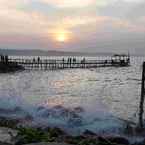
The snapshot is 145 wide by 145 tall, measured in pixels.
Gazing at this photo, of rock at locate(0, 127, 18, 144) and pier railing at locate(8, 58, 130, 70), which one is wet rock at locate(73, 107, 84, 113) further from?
pier railing at locate(8, 58, 130, 70)

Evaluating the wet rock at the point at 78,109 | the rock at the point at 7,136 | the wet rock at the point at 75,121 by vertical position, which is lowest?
the wet rock at the point at 78,109

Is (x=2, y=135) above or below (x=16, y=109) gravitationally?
above

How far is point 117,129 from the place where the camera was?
14984mm

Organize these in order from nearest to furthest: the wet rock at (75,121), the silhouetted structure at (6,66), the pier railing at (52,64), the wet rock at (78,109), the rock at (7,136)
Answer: the rock at (7,136)
the wet rock at (75,121)
the wet rock at (78,109)
the silhouetted structure at (6,66)
the pier railing at (52,64)

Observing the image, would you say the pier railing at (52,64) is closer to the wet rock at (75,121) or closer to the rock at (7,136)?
the wet rock at (75,121)

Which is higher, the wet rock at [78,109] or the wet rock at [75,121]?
the wet rock at [75,121]

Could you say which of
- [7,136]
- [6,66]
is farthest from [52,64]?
[7,136]

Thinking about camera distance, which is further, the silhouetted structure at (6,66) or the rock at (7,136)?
the silhouetted structure at (6,66)

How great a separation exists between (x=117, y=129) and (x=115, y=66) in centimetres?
7106

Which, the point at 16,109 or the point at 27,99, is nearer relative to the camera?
the point at 16,109

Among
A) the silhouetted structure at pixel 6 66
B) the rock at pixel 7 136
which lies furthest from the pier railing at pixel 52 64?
the rock at pixel 7 136

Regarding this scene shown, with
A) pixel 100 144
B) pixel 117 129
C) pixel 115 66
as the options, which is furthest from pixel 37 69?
pixel 100 144

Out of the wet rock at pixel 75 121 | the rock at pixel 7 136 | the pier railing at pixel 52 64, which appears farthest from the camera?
the pier railing at pixel 52 64

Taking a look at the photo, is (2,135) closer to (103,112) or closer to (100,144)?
(100,144)
